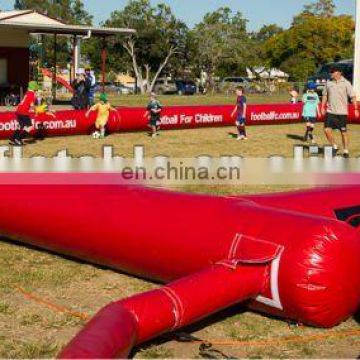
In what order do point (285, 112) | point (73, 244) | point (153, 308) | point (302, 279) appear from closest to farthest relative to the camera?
point (153, 308)
point (302, 279)
point (73, 244)
point (285, 112)

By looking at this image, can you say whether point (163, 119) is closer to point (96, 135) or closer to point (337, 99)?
point (96, 135)

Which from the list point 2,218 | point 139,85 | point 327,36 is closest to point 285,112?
point 2,218

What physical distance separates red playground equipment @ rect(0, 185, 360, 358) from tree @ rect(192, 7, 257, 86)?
54.2 metres

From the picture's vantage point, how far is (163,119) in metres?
18.8

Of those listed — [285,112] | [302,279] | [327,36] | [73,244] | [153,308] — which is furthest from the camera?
[327,36]

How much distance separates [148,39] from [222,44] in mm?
8927

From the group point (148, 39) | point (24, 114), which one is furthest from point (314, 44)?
point (24, 114)

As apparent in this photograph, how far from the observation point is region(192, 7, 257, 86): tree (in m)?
62.2

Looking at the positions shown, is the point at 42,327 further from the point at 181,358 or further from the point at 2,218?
the point at 2,218

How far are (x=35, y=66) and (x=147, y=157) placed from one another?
71.1 ft

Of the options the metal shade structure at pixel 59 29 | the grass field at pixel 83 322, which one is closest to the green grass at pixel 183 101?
the metal shade structure at pixel 59 29

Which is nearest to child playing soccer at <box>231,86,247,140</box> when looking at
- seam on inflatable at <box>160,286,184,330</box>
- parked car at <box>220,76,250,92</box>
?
seam on inflatable at <box>160,286,184,330</box>

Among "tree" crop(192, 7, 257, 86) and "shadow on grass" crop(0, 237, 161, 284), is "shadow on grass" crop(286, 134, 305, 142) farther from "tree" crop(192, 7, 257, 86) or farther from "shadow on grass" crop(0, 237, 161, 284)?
"tree" crop(192, 7, 257, 86)

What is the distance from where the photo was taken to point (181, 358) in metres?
4.34
